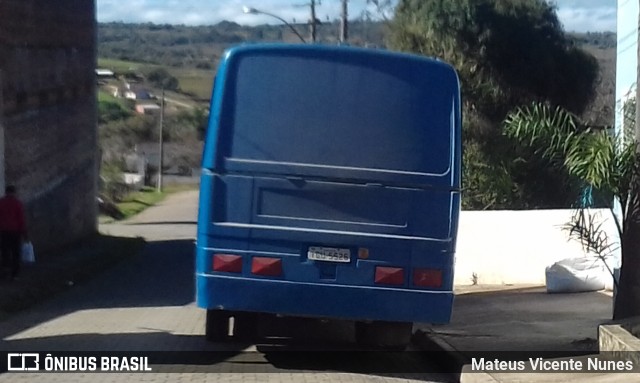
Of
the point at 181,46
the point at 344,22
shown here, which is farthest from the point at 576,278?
the point at 181,46

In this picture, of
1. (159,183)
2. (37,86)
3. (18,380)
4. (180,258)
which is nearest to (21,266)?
(37,86)

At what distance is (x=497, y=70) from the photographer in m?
27.7

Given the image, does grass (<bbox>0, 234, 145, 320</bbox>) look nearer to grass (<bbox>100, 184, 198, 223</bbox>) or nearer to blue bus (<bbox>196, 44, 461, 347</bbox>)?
blue bus (<bbox>196, 44, 461, 347</bbox>)

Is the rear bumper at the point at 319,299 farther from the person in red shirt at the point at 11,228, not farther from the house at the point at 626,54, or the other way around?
the person in red shirt at the point at 11,228

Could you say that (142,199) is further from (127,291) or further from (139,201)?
(127,291)

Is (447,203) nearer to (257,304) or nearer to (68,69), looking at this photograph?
(257,304)

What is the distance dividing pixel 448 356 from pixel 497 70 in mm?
15946

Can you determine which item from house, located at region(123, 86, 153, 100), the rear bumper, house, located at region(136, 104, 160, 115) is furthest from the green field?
the rear bumper

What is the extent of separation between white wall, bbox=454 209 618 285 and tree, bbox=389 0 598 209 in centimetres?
375

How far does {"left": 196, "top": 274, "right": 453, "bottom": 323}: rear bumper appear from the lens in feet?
36.8

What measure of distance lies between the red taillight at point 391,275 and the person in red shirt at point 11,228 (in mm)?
10762

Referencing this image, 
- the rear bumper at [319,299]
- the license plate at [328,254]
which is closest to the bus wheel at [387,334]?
the rear bumper at [319,299]

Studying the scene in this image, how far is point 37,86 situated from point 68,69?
181 inches

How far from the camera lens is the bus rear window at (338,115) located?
11.2 meters
